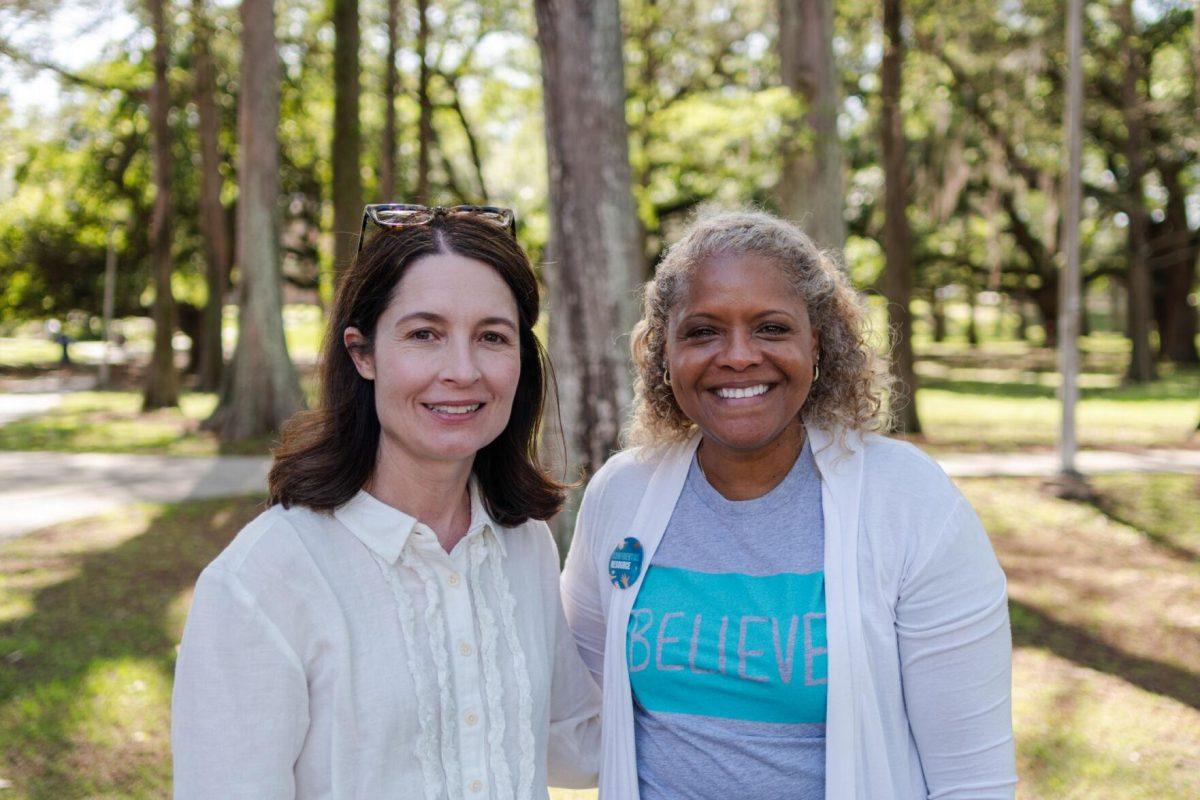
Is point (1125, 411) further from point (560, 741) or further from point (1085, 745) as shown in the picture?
point (560, 741)

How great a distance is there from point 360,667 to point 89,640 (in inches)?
211

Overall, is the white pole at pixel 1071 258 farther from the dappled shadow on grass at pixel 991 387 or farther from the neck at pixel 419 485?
the dappled shadow on grass at pixel 991 387

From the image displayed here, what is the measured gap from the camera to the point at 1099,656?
21.5 feet

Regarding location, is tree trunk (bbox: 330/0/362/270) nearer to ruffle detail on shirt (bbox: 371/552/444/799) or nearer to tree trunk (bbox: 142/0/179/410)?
tree trunk (bbox: 142/0/179/410)

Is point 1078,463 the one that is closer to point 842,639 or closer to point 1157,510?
point 1157,510

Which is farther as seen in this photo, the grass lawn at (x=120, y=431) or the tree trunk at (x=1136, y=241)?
the tree trunk at (x=1136, y=241)

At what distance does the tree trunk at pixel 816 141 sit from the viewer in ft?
31.3

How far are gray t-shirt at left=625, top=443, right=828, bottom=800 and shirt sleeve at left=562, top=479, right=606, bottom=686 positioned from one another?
29cm

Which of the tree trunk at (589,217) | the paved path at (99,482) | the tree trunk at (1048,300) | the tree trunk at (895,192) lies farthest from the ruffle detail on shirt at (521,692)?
the tree trunk at (1048,300)

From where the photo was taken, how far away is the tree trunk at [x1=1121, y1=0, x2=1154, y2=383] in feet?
71.3

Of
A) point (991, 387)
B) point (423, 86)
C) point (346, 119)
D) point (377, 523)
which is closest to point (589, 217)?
point (377, 523)

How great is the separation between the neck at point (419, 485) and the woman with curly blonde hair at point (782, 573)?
1.43ft

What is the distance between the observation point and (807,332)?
2.37m

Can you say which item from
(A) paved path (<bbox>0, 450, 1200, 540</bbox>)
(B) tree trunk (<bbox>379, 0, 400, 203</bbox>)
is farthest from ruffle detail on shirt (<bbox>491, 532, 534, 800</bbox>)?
(B) tree trunk (<bbox>379, 0, 400, 203</bbox>)
